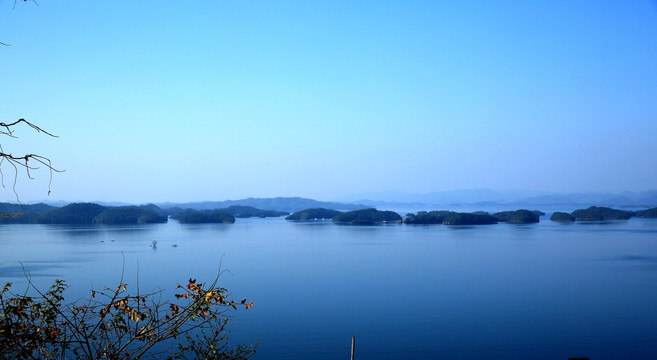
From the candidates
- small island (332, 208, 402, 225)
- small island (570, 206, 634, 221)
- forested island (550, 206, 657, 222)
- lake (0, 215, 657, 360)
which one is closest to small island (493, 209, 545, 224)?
forested island (550, 206, 657, 222)

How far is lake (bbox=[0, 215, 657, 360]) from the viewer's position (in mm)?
9203

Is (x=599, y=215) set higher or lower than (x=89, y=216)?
higher

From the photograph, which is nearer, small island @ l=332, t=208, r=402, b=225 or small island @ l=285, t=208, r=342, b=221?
small island @ l=332, t=208, r=402, b=225

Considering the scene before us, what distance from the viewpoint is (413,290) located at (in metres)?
14.2

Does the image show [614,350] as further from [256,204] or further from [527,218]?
[256,204]

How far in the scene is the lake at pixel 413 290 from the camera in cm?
920

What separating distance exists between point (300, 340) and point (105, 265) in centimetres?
1332

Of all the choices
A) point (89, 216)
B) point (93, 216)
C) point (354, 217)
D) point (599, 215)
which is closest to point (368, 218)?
point (354, 217)

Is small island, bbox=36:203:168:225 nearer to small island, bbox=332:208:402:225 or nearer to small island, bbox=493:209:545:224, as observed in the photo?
small island, bbox=332:208:402:225

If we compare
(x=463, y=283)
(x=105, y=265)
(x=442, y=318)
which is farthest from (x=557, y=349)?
(x=105, y=265)

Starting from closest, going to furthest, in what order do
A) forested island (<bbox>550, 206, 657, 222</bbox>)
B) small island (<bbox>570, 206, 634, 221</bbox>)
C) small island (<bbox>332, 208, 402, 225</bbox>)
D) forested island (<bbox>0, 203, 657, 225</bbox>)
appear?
forested island (<bbox>0, 203, 657, 225</bbox>), forested island (<bbox>550, 206, 657, 222</bbox>), small island (<bbox>332, 208, 402, 225</bbox>), small island (<bbox>570, 206, 634, 221</bbox>)

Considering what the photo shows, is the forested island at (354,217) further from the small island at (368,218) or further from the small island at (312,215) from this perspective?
the small island at (312,215)

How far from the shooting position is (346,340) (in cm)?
925

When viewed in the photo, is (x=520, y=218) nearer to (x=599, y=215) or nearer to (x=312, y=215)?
(x=599, y=215)
